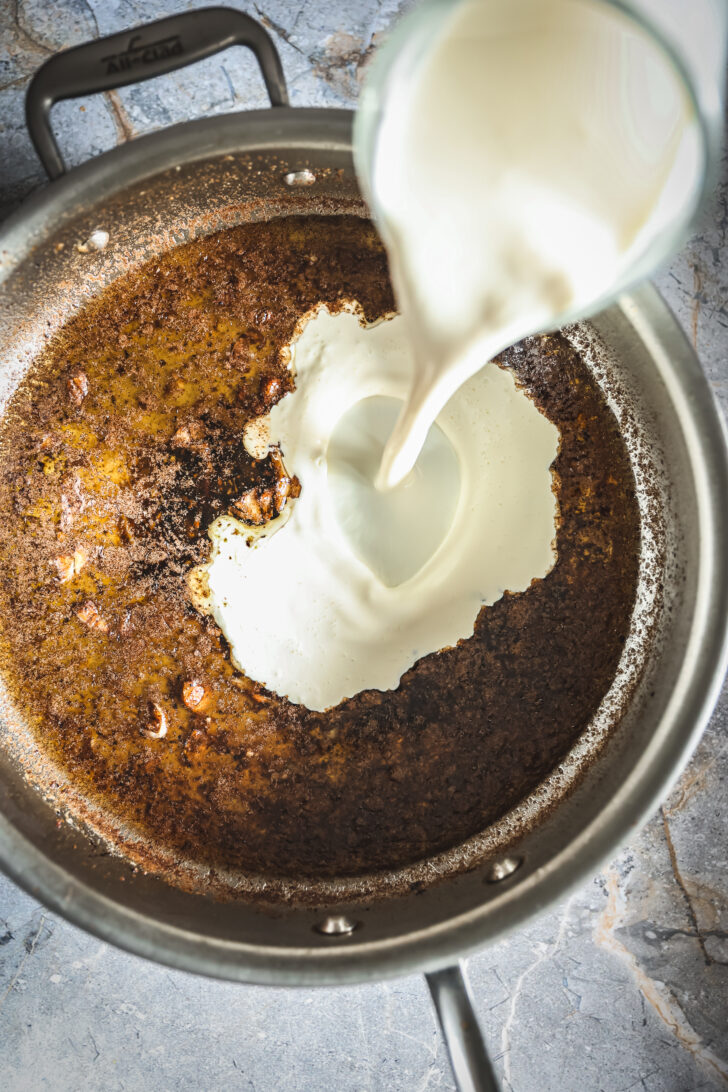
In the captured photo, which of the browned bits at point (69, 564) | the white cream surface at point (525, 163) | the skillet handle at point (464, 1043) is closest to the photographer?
the white cream surface at point (525, 163)

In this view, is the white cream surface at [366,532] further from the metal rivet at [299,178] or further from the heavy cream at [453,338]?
the metal rivet at [299,178]

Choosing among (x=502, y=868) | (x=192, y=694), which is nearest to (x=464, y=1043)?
(x=502, y=868)

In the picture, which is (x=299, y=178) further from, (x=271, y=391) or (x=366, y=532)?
(x=366, y=532)

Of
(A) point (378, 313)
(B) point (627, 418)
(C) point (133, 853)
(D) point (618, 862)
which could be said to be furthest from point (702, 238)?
(C) point (133, 853)

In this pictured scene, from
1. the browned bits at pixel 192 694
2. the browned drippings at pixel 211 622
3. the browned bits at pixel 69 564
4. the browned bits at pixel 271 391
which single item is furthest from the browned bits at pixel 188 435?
the browned bits at pixel 192 694

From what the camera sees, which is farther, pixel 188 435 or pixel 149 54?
pixel 188 435

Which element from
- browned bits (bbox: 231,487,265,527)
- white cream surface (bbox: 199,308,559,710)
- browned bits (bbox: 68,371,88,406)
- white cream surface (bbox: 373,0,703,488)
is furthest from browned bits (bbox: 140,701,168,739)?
white cream surface (bbox: 373,0,703,488)

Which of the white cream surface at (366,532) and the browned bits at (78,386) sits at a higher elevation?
the browned bits at (78,386)
